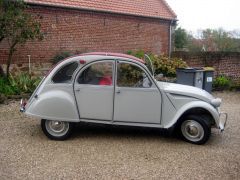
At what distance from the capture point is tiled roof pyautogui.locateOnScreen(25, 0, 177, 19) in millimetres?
13733

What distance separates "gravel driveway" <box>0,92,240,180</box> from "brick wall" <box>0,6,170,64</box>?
636cm

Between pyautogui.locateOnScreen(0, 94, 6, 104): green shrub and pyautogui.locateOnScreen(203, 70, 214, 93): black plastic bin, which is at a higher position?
pyautogui.locateOnScreen(203, 70, 214, 93): black plastic bin

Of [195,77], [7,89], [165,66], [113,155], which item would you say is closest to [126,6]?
[165,66]

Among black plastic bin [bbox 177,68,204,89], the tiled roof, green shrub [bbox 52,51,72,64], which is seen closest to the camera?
black plastic bin [bbox 177,68,204,89]

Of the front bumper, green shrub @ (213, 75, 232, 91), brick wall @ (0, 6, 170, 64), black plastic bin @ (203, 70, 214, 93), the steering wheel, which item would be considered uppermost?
brick wall @ (0, 6, 170, 64)

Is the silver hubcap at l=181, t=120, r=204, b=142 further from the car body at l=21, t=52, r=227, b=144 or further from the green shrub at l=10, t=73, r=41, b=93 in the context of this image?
the green shrub at l=10, t=73, r=41, b=93

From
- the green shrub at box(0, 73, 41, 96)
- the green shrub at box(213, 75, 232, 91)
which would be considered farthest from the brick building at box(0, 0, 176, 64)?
the green shrub at box(213, 75, 232, 91)

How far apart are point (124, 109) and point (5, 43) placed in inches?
298

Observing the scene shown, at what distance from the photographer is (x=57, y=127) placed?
254 inches

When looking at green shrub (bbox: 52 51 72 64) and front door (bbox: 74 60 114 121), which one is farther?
green shrub (bbox: 52 51 72 64)

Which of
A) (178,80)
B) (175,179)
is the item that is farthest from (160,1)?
(175,179)

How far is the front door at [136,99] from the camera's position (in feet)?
→ 20.5

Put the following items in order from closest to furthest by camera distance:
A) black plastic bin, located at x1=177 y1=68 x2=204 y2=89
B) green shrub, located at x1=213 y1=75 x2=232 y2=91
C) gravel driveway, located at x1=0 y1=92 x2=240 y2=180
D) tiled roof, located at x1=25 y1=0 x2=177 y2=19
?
gravel driveway, located at x1=0 y1=92 x2=240 y2=180 → black plastic bin, located at x1=177 y1=68 x2=204 y2=89 → green shrub, located at x1=213 y1=75 x2=232 y2=91 → tiled roof, located at x1=25 y1=0 x2=177 y2=19

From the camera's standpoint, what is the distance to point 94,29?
15078mm
